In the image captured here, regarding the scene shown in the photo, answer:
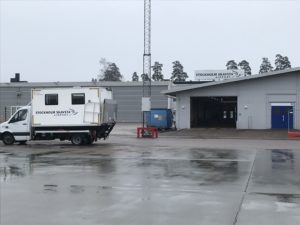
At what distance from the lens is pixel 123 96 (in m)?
69.9

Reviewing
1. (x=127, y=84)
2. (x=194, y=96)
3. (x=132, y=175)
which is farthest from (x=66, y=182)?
(x=127, y=84)

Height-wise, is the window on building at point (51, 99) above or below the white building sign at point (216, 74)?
below

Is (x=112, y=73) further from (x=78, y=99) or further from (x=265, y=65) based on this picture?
(x=78, y=99)

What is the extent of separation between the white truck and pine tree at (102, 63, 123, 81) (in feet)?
353

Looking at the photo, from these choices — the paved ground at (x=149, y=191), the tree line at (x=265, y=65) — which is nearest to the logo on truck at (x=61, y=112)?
the paved ground at (x=149, y=191)

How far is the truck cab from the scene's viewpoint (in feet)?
87.0

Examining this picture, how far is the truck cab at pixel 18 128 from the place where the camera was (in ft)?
87.0

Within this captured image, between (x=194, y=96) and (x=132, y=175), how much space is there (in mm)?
32396

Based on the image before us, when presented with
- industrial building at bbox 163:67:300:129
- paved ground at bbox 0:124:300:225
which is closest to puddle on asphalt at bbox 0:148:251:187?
paved ground at bbox 0:124:300:225

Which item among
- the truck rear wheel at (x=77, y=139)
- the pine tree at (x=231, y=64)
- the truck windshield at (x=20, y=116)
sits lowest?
the truck rear wheel at (x=77, y=139)

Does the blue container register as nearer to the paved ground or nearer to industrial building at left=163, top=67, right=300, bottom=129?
industrial building at left=163, top=67, right=300, bottom=129

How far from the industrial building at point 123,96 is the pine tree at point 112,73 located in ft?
202

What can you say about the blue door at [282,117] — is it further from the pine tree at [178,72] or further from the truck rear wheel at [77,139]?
the pine tree at [178,72]

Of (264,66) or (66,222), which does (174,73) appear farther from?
(66,222)
